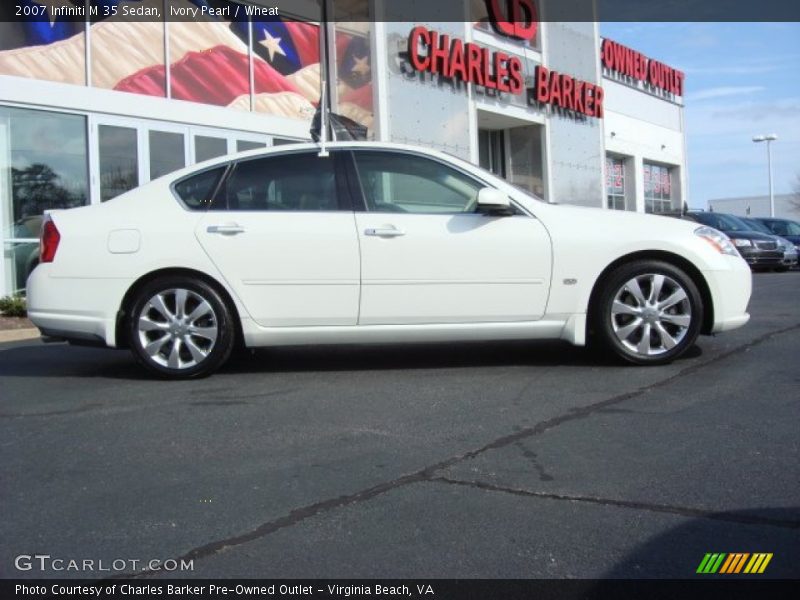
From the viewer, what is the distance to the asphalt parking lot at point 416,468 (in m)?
2.99

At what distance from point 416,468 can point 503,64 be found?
59.5ft

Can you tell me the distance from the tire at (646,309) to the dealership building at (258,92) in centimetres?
454

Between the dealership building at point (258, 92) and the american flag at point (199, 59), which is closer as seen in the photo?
the dealership building at point (258, 92)

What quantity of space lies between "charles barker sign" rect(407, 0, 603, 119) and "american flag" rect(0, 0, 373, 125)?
61.2 inches

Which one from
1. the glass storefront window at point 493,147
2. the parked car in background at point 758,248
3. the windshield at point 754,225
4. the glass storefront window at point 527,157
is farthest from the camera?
the glass storefront window at point 493,147

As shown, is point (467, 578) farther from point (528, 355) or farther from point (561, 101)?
point (561, 101)

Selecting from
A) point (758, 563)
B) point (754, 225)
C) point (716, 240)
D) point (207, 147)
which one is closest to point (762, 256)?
point (754, 225)

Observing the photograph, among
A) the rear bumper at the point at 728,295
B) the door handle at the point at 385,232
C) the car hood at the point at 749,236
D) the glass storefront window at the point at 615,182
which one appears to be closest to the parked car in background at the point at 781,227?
the car hood at the point at 749,236

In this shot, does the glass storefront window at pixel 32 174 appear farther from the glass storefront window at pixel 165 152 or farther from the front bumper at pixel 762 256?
the front bumper at pixel 762 256

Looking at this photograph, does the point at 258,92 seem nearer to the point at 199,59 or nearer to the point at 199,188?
the point at 199,59

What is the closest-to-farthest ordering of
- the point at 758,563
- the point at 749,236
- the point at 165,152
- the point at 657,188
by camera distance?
the point at 758,563 → the point at 165,152 → the point at 749,236 → the point at 657,188

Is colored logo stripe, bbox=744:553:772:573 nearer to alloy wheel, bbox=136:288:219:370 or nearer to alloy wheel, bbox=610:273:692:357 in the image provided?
alloy wheel, bbox=610:273:692:357

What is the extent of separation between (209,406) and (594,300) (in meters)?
2.68

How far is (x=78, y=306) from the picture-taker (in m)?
5.98
